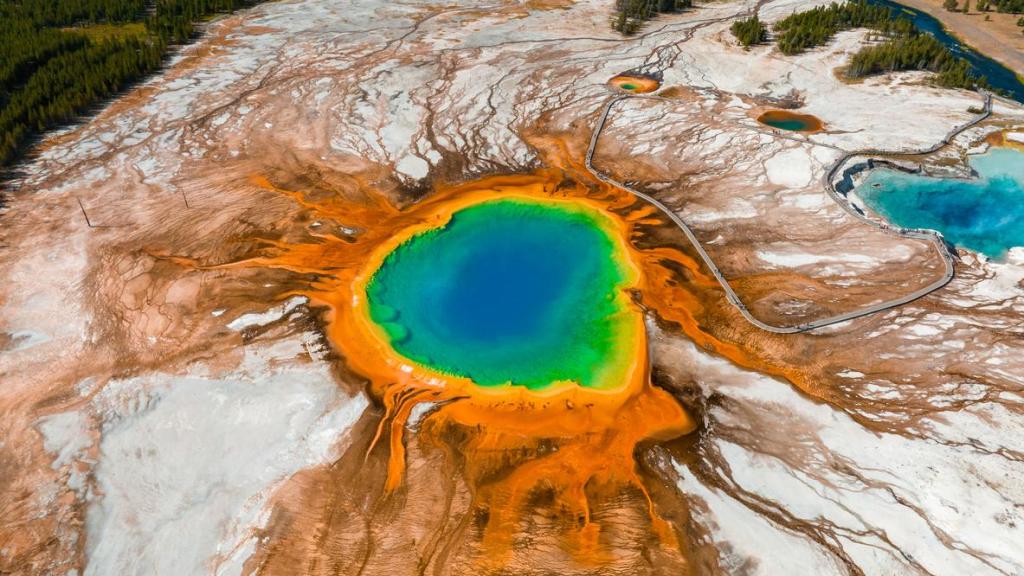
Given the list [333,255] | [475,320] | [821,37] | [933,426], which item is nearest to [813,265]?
[933,426]

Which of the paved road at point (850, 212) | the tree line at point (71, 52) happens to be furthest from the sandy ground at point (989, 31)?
the tree line at point (71, 52)

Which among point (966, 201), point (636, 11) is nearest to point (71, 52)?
point (636, 11)

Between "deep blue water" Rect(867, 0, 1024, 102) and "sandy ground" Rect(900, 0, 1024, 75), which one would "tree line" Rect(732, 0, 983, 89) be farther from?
"sandy ground" Rect(900, 0, 1024, 75)

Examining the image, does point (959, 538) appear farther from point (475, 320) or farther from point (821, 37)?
point (821, 37)

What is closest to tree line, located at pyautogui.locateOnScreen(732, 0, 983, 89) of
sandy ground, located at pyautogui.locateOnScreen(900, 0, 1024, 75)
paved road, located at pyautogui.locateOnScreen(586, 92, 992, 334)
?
paved road, located at pyautogui.locateOnScreen(586, 92, 992, 334)

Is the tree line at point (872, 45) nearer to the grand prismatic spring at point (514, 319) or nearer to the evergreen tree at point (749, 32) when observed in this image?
the evergreen tree at point (749, 32)

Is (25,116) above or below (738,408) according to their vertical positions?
above

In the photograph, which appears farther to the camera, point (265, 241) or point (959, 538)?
point (265, 241)
